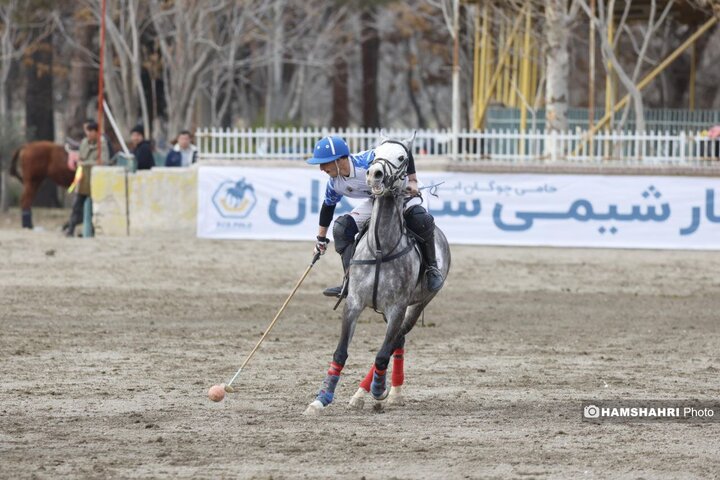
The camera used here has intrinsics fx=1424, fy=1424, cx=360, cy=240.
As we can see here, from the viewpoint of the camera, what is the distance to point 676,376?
38.6ft

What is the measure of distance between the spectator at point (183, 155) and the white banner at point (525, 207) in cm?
194

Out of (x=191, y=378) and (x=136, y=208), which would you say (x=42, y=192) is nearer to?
(x=136, y=208)

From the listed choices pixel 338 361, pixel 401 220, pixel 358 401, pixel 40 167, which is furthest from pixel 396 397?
pixel 40 167

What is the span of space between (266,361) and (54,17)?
25.7 metres

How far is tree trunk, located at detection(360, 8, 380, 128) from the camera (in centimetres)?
4609

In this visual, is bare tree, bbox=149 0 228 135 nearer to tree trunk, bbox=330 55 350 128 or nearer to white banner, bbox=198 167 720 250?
white banner, bbox=198 167 720 250

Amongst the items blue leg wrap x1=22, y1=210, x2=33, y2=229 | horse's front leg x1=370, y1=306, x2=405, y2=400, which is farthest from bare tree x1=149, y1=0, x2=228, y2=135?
horse's front leg x1=370, y1=306, x2=405, y2=400

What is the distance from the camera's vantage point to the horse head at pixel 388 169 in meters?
9.38

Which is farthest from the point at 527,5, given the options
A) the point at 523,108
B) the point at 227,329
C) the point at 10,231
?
the point at 227,329

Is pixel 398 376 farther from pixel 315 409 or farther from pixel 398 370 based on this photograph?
pixel 315 409

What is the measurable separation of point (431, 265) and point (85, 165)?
14794 millimetres

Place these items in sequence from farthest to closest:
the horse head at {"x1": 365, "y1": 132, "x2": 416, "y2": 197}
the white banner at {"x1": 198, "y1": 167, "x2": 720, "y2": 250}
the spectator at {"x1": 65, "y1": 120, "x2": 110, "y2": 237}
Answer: the spectator at {"x1": 65, "y1": 120, "x2": 110, "y2": 237} → the white banner at {"x1": 198, "y1": 167, "x2": 720, "y2": 250} → the horse head at {"x1": 365, "y1": 132, "x2": 416, "y2": 197}

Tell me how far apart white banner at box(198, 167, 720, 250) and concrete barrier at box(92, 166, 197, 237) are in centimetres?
→ 68

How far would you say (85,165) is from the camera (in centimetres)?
2409
